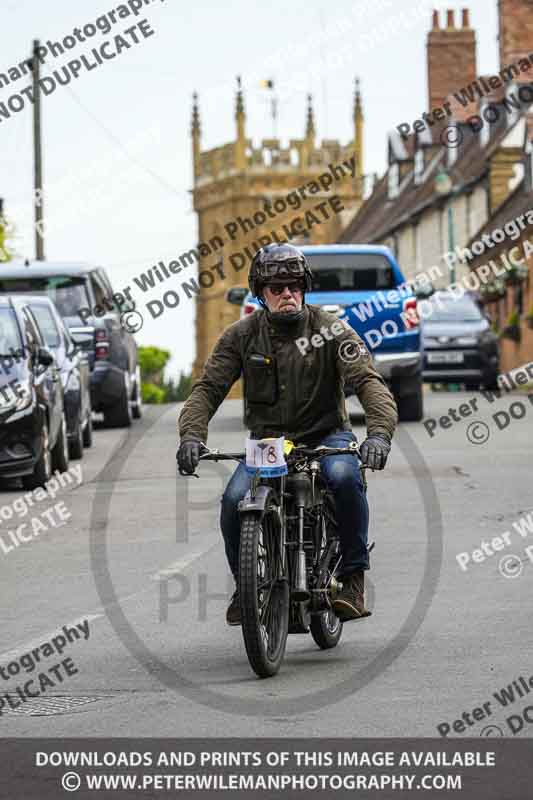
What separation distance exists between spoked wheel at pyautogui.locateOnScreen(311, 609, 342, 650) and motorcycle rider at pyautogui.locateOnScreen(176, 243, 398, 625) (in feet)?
0.28

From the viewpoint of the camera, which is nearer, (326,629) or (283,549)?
(283,549)

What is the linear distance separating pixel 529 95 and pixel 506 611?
53.4 m

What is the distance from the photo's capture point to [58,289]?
977 inches

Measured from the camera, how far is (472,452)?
20.2 meters

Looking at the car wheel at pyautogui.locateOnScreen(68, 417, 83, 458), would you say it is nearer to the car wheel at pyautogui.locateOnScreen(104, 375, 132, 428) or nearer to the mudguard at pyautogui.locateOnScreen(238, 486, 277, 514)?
the car wheel at pyautogui.locateOnScreen(104, 375, 132, 428)

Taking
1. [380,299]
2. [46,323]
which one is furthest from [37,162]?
[46,323]

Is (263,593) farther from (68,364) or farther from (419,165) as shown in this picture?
(419,165)

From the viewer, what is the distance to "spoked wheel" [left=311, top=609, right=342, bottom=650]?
8242 mm

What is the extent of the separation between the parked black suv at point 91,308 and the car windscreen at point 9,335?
19.1 feet

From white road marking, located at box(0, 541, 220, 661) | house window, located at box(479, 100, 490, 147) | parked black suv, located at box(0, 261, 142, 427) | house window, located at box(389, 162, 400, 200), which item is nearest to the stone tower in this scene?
house window, located at box(389, 162, 400, 200)

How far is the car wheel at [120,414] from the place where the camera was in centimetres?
2622

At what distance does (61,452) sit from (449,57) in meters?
65.3

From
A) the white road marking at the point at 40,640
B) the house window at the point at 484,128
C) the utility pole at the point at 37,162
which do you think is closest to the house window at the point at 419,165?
the house window at the point at 484,128

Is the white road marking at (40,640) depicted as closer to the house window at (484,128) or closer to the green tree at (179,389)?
the green tree at (179,389)
